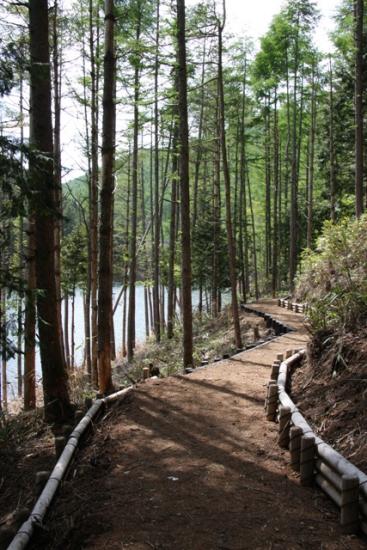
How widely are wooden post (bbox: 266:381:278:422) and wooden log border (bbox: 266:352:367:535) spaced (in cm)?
9

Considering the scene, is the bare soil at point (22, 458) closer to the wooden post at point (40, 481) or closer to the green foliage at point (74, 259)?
the wooden post at point (40, 481)

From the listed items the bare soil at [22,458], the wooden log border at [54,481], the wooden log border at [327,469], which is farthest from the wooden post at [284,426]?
the bare soil at [22,458]

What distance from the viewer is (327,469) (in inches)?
135

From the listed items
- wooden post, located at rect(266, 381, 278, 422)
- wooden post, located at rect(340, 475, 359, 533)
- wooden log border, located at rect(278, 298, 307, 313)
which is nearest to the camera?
wooden post, located at rect(340, 475, 359, 533)

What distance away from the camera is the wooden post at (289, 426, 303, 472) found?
151 inches

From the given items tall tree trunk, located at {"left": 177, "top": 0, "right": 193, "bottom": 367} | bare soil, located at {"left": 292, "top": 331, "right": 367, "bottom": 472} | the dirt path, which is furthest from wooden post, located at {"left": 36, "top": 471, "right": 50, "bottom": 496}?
tall tree trunk, located at {"left": 177, "top": 0, "right": 193, "bottom": 367}

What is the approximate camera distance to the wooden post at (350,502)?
2949mm

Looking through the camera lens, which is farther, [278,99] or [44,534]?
[278,99]

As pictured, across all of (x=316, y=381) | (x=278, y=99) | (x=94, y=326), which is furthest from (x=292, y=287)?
(x=316, y=381)

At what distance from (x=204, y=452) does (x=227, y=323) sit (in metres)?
11.3

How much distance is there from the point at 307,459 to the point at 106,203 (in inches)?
173

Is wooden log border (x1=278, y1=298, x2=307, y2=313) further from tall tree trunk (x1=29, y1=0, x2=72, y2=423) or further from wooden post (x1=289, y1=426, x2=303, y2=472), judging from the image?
wooden post (x1=289, y1=426, x2=303, y2=472)

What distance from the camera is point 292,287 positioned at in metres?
19.2

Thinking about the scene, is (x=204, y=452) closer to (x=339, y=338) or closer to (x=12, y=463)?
(x=339, y=338)
